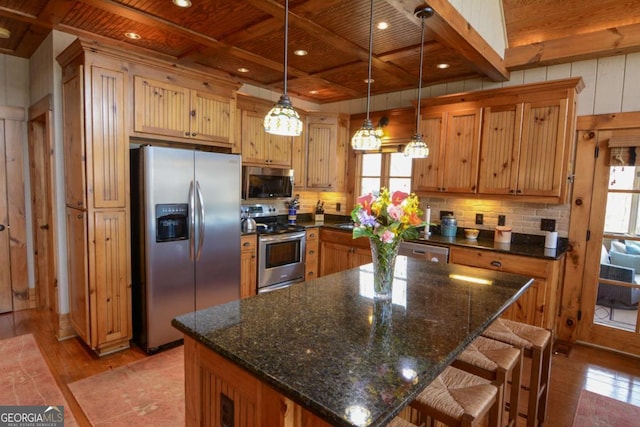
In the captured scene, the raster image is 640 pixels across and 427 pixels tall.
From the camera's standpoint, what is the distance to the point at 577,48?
3.08 metres

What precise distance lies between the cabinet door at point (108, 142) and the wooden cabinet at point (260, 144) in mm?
1347

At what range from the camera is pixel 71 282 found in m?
3.06

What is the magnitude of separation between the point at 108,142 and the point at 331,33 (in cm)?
194

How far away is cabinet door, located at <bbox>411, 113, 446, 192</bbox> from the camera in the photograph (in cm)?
379

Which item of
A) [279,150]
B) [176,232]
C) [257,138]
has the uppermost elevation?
[257,138]

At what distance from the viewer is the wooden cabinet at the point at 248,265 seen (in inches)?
144

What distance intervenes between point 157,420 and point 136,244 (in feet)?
4.66

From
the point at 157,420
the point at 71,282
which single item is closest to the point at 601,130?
the point at 157,420

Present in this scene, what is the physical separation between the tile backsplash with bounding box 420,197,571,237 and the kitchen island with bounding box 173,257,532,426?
74.9 inches

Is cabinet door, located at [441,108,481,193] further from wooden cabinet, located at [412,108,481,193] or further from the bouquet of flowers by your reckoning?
the bouquet of flowers

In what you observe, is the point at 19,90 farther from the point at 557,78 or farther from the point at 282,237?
the point at 557,78

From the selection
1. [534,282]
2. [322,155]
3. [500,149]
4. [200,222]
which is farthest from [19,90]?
[534,282]

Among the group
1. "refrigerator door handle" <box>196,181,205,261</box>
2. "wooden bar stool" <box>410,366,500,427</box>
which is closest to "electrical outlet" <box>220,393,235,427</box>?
"wooden bar stool" <box>410,366,500,427</box>

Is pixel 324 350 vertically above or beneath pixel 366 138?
beneath
